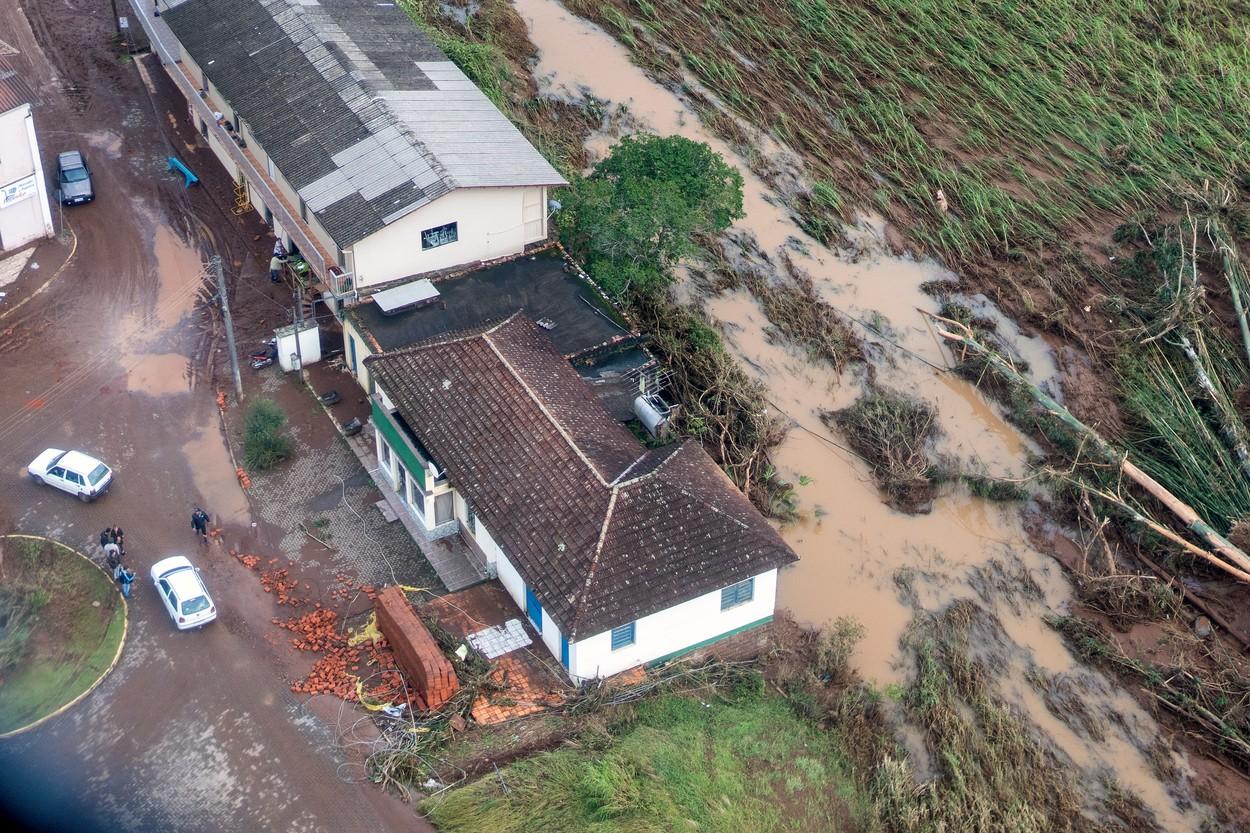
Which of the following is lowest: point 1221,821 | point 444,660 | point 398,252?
point 1221,821

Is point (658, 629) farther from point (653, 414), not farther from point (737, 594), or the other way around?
point (653, 414)

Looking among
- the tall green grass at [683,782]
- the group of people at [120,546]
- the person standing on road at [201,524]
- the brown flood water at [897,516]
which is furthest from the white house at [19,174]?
the tall green grass at [683,782]

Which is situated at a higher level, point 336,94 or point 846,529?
point 336,94

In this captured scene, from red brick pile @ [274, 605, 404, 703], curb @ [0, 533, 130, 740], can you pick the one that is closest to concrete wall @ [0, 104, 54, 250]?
curb @ [0, 533, 130, 740]

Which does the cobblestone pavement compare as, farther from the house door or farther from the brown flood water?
the brown flood water

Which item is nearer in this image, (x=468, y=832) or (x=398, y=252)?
(x=468, y=832)

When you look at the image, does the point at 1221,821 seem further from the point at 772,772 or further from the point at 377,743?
the point at 377,743

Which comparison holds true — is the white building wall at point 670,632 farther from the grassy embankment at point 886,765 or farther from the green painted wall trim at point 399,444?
the green painted wall trim at point 399,444

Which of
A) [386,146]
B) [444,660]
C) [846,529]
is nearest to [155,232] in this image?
[386,146]
